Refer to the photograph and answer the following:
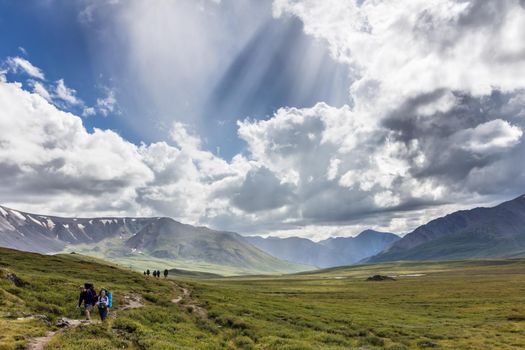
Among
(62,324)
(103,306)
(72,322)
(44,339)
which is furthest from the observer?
(103,306)

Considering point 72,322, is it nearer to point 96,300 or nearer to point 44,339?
point 96,300

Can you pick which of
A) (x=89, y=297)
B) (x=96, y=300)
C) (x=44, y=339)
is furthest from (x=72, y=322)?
(x=44, y=339)

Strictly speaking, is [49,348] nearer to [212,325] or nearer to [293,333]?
[212,325]

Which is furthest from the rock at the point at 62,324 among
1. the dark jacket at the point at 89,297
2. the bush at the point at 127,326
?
the bush at the point at 127,326

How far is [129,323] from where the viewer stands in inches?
1282

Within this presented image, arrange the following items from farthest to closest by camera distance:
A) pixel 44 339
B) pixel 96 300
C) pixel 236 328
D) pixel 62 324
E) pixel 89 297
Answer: pixel 236 328, pixel 96 300, pixel 89 297, pixel 62 324, pixel 44 339

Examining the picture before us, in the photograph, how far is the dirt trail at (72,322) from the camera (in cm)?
2339

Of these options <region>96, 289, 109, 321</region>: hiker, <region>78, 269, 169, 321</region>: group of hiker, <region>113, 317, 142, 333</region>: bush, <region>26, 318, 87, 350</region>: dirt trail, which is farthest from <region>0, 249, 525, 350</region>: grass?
<region>78, 269, 169, 321</region>: group of hiker

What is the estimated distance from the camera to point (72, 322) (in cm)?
3192

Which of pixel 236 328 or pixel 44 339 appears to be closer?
pixel 44 339

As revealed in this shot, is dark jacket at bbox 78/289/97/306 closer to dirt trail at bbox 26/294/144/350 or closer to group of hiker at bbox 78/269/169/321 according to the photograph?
group of hiker at bbox 78/269/169/321

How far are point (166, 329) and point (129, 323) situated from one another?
13.1 feet

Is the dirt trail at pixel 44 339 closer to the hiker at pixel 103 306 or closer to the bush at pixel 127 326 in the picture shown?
the hiker at pixel 103 306

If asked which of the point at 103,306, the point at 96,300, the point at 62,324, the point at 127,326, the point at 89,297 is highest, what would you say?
the point at 89,297
